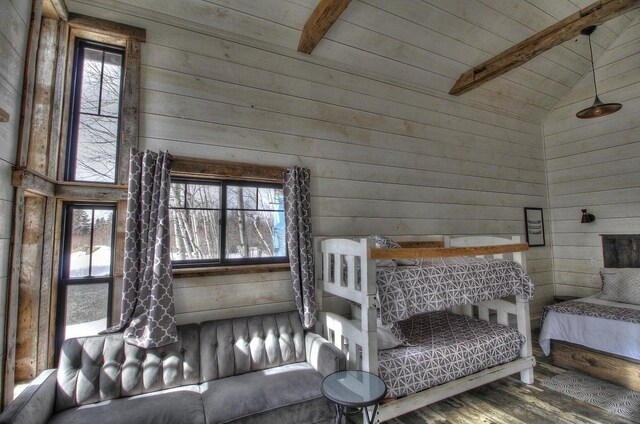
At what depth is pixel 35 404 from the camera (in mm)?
1515

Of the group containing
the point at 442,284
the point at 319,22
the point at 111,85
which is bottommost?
the point at 442,284

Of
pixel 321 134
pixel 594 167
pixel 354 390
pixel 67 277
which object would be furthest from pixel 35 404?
pixel 594 167

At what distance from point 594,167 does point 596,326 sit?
7.81ft

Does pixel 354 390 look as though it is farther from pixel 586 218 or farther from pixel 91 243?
pixel 586 218

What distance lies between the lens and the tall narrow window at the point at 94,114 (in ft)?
7.14

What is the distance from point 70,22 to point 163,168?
1206mm

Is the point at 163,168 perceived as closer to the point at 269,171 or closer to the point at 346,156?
the point at 269,171

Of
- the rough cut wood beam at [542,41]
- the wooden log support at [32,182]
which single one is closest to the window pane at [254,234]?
the wooden log support at [32,182]

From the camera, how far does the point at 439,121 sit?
12.2 feet

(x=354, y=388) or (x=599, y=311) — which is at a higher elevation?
(x=599, y=311)

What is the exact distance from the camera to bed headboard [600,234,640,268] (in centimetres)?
372

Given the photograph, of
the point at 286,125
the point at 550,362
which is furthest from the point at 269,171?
the point at 550,362

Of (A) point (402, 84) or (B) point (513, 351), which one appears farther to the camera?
(A) point (402, 84)

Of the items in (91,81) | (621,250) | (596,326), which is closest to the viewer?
(91,81)
